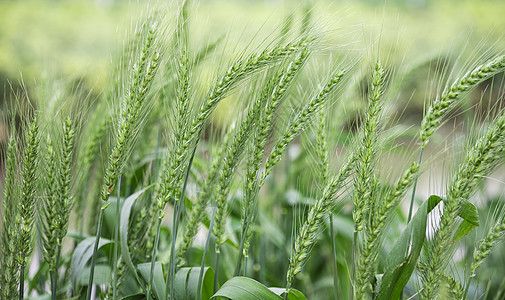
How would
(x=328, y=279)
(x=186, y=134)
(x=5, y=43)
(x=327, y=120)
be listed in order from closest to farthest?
(x=186, y=134), (x=327, y=120), (x=328, y=279), (x=5, y=43)

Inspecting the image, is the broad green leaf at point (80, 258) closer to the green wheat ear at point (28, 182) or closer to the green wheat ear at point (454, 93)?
the green wheat ear at point (28, 182)

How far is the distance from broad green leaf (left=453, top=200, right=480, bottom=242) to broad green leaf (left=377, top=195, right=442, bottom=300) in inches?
1.2

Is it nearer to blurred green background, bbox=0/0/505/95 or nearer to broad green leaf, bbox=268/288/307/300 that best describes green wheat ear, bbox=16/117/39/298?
broad green leaf, bbox=268/288/307/300

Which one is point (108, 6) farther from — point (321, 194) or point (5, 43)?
point (321, 194)

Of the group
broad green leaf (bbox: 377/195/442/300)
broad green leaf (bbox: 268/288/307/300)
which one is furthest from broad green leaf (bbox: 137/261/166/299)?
broad green leaf (bbox: 377/195/442/300)

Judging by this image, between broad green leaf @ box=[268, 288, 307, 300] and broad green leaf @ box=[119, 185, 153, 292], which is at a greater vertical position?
broad green leaf @ box=[119, 185, 153, 292]

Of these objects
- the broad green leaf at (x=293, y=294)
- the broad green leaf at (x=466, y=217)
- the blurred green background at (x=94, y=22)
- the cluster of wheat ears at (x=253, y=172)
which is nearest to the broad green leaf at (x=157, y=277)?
the cluster of wheat ears at (x=253, y=172)

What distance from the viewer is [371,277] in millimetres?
602

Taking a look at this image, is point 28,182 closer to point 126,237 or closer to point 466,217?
point 126,237

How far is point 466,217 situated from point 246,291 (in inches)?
10.9

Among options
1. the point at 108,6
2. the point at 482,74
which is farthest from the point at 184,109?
the point at 108,6

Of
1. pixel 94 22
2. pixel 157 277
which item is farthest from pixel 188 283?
pixel 94 22

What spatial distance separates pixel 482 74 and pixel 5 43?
4.14m

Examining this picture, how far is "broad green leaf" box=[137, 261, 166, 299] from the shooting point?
2.22 feet
